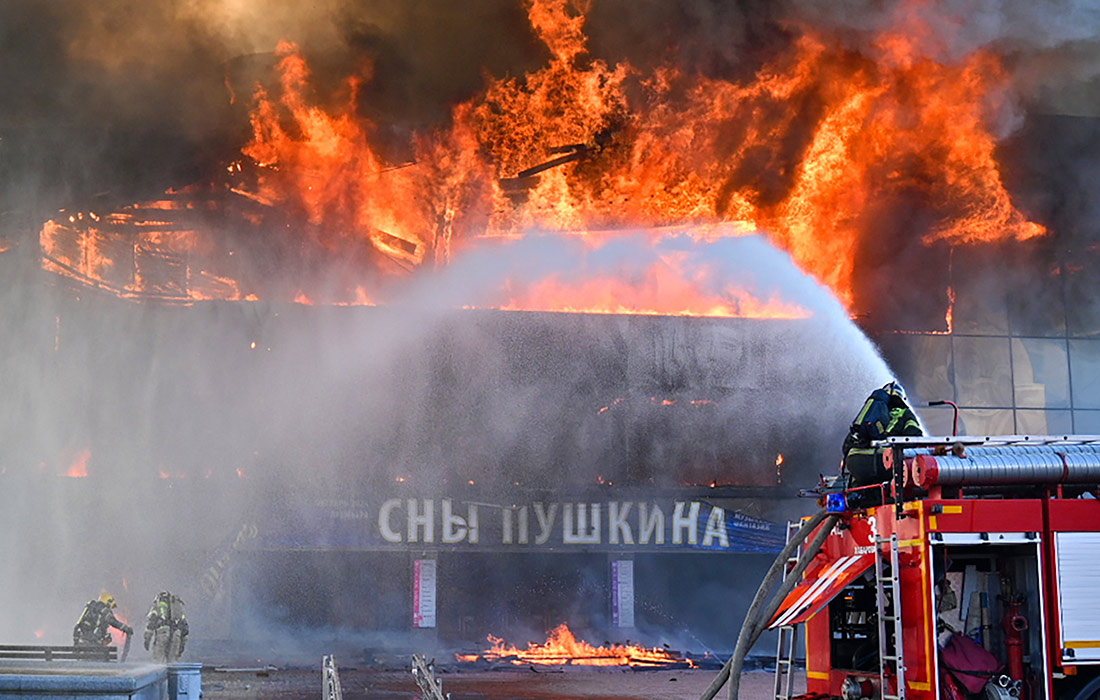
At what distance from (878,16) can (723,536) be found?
12.4m

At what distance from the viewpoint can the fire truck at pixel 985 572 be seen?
8172mm

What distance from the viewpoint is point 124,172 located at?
2712 cm

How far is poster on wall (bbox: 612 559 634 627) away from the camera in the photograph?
25.6 m

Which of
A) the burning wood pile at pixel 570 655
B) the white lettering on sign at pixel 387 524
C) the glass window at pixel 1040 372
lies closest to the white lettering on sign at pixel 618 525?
the burning wood pile at pixel 570 655

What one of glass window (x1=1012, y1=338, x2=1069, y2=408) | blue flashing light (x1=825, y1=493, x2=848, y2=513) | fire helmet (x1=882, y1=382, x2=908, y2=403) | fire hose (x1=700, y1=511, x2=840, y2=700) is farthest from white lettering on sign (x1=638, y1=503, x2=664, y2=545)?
blue flashing light (x1=825, y1=493, x2=848, y2=513)

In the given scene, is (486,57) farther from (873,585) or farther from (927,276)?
(873,585)

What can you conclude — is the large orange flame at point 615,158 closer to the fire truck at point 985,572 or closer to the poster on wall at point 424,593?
the poster on wall at point 424,593

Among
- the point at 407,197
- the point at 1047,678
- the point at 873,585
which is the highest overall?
the point at 407,197

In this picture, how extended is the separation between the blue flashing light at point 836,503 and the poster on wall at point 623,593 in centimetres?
1681

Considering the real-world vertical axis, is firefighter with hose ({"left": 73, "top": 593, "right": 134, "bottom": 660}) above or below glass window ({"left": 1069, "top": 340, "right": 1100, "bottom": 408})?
below

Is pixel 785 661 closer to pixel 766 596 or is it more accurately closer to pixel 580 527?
pixel 766 596

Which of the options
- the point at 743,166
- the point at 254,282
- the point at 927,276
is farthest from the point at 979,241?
the point at 254,282

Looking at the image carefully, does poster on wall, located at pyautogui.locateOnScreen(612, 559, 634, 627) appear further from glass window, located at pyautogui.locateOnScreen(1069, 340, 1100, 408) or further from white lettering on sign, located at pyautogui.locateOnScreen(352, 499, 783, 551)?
glass window, located at pyautogui.locateOnScreen(1069, 340, 1100, 408)

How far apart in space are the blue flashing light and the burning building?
54.1 ft
